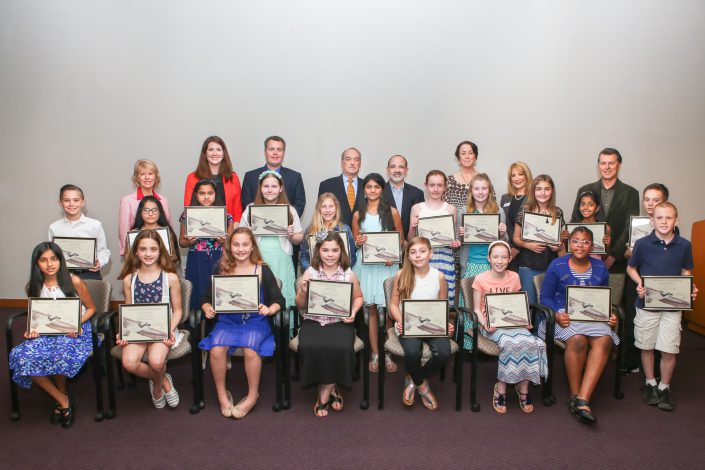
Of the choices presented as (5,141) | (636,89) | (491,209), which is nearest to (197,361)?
(491,209)

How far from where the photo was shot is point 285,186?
18.1 feet

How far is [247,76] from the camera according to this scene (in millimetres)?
6754

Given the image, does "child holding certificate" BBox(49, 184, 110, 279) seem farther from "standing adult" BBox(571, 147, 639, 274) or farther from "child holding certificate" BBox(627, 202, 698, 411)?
"child holding certificate" BBox(627, 202, 698, 411)

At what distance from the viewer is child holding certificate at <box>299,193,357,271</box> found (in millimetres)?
4625

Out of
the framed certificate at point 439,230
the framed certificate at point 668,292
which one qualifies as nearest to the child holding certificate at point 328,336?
the framed certificate at point 439,230

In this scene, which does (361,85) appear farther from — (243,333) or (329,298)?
(243,333)

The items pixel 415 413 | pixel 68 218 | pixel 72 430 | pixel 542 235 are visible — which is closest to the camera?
pixel 72 430

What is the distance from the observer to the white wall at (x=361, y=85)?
6.62 metres

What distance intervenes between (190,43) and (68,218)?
9.85ft

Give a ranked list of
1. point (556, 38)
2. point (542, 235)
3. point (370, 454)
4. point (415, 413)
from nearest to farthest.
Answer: point (370, 454)
point (415, 413)
point (542, 235)
point (556, 38)

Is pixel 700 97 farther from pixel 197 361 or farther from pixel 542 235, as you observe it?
pixel 197 361

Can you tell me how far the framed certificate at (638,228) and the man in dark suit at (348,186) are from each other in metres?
2.54

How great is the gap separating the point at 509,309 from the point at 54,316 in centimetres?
332

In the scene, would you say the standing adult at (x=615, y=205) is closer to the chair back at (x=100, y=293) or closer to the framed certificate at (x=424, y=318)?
the framed certificate at (x=424, y=318)
